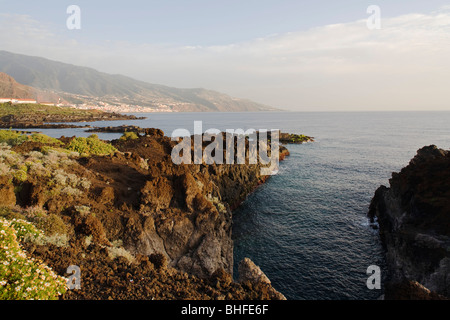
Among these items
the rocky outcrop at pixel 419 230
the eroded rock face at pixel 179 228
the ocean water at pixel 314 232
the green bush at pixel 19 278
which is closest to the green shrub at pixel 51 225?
the green bush at pixel 19 278

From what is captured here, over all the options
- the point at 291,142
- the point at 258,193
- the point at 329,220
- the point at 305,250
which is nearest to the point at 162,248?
the point at 305,250

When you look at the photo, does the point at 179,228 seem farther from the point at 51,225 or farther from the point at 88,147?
the point at 88,147

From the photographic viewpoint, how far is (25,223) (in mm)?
12727

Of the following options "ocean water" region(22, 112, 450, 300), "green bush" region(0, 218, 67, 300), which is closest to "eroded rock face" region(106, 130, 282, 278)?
"ocean water" region(22, 112, 450, 300)

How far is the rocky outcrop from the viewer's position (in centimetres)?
1832

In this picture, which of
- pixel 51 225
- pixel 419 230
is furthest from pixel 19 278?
pixel 419 230

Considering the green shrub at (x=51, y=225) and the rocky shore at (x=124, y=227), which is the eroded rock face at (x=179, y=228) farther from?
the green shrub at (x=51, y=225)

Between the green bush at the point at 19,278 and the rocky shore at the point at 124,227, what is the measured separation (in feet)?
5.57

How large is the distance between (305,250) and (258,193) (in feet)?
64.1

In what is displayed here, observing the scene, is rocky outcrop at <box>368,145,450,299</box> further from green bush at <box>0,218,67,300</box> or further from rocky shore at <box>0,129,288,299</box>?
green bush at <box>0,218,67,300</box>

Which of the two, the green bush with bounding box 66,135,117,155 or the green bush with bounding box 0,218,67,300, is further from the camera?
the green bush with bounding box 66,135,117,155

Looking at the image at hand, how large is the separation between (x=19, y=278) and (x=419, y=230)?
94.0 ft

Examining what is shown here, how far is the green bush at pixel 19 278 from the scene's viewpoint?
772cm

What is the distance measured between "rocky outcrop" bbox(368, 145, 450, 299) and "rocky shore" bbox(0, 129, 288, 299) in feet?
40.2
